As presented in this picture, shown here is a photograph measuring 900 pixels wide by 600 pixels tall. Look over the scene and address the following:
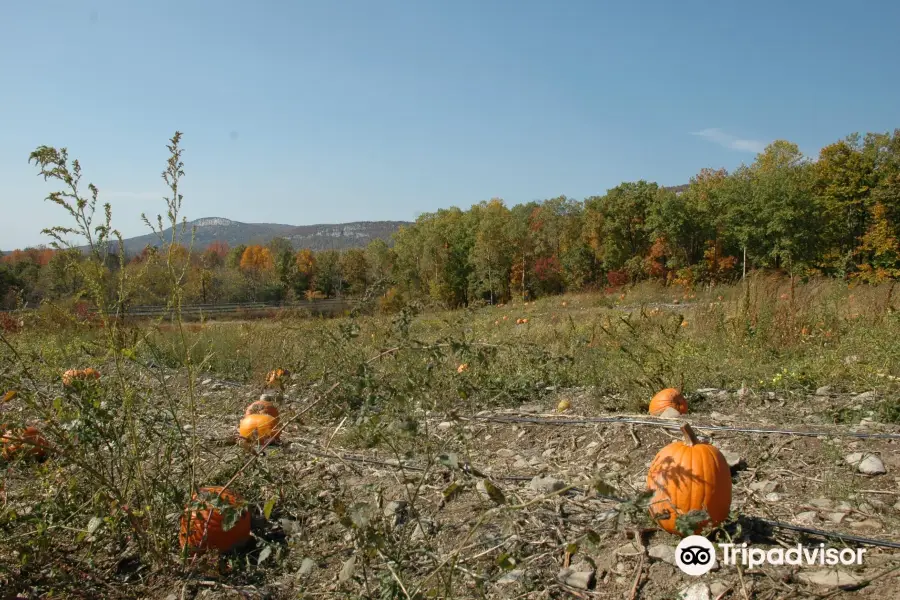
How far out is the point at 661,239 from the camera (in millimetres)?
36031

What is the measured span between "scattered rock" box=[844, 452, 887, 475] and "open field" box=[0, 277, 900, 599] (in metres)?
0.05

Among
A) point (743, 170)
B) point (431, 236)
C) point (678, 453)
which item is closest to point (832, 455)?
point (678, 453)

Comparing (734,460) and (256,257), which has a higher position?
(256,257)

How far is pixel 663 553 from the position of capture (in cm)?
230

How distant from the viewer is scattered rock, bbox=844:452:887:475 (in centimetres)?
295

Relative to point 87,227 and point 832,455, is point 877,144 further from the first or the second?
point 87,227

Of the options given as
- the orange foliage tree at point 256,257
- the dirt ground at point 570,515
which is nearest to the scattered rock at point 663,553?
the dirt ground at point 570,515

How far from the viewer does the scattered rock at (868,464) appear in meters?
2.95

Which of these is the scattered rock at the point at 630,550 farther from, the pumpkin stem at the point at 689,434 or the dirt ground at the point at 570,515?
the pumpkin stem at the point at 689,434

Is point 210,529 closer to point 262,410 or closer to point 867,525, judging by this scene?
point 262,410

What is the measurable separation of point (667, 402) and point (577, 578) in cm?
226

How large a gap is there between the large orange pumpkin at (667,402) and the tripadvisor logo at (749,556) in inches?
73.4

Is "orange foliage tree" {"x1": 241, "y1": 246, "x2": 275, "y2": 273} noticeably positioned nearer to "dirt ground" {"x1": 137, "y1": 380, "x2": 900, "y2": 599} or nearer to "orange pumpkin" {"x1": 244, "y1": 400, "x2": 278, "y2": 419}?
"orange pumpkin" {"x1": 244, "y1": 400, "x2": 278, "y2": 419}

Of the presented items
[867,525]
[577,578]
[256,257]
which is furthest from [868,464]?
[256,257]
